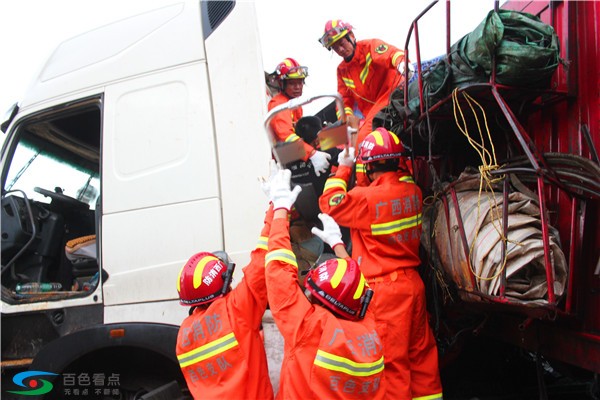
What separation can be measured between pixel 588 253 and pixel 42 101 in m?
3.47

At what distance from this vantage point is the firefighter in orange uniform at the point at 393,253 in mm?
2191

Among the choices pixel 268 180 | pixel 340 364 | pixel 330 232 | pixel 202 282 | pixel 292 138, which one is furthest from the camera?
pixel 292 138

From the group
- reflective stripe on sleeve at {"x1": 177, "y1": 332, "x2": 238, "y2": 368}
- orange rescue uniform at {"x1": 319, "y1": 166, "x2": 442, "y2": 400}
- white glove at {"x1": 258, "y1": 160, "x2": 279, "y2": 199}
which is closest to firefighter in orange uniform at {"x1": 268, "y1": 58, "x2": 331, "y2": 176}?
white glove at {"x1": 258, "y1": 160, "x2": 279, "y2": 199}

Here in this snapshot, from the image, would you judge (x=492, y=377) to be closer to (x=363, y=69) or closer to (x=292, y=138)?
(x=292, y=138)

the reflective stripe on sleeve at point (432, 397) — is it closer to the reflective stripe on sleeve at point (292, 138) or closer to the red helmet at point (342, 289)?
the red helmet at point (342, 289)

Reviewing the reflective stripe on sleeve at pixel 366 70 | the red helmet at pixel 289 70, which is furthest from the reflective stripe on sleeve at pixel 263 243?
the reflective stripe on sleeve at pixel 366 70

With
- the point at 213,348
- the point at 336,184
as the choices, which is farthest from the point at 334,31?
the point at 213,348

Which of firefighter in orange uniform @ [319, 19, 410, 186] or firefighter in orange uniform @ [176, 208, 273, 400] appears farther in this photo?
firefighter in orange uniform @ [319, 19, 410, 186]

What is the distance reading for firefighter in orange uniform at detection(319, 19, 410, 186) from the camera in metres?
3.07

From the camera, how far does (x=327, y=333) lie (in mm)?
1646

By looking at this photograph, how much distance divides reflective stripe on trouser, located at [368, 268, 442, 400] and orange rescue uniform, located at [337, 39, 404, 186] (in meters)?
1.13

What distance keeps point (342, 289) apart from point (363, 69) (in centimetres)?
215

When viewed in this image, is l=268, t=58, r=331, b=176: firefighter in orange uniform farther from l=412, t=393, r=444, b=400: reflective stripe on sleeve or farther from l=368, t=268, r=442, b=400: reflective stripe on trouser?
l=412, t=393, r=444, b=400: reflective stripe on sleeve

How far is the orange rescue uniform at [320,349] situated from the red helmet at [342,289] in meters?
0.04
